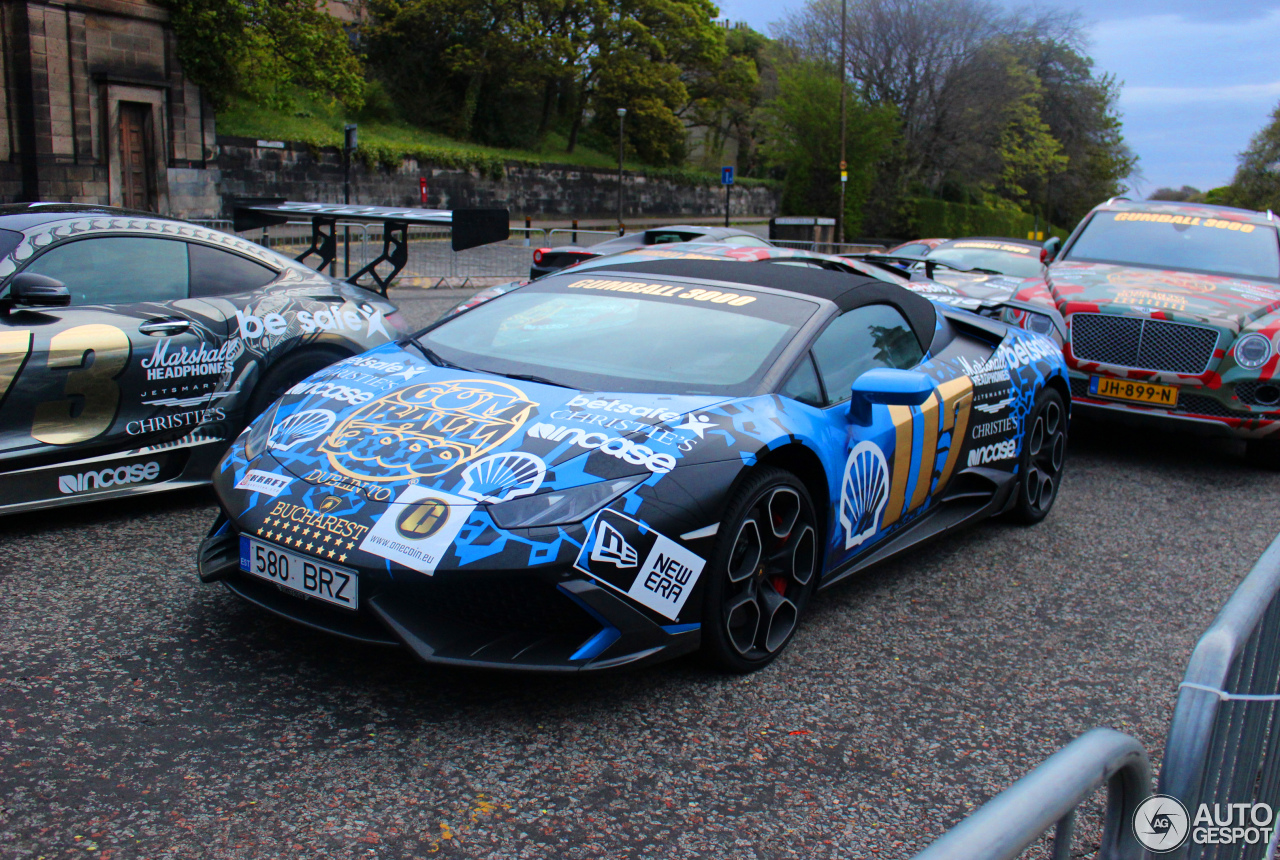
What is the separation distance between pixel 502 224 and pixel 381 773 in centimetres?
448

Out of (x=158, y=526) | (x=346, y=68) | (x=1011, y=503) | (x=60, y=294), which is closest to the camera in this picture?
(x=60, y=294)

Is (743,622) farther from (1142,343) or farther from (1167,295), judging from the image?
(1167,295)

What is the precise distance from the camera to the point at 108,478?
4.18 metres

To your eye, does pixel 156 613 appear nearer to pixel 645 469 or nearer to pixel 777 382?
pixel 645 469

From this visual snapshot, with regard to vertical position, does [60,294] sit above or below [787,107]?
below

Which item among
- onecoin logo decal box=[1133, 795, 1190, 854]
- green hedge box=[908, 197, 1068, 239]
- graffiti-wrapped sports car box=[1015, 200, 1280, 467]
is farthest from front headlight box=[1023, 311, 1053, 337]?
green hedge box=[908, 197, 1068, 239]

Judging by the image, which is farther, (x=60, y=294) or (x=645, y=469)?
(x=60, y=294)

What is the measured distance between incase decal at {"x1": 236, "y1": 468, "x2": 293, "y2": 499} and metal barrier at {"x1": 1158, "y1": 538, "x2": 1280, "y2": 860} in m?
2.32

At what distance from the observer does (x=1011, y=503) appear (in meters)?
4.89

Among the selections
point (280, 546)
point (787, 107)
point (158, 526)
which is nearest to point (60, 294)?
point (158, 526)

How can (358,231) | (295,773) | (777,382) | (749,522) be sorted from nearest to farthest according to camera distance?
(295,773), (749,522), (777,382), (358,231)

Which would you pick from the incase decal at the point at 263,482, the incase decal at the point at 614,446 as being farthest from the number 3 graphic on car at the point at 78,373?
the incase decal at the point at 614,446

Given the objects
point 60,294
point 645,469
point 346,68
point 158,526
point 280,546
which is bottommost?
point 158,526

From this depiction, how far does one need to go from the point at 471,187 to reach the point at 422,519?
40081mm
